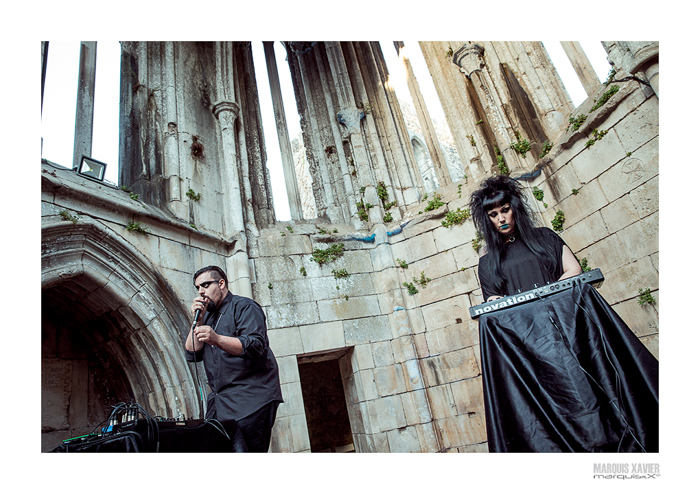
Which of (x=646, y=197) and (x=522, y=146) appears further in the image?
(x=522, y=146)

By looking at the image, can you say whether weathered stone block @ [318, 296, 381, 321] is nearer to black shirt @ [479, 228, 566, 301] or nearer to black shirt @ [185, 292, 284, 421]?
black shirt @ [185, 292, 284, 421]

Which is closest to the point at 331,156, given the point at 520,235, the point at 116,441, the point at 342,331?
the point at 342,331

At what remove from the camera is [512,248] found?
2650 mm

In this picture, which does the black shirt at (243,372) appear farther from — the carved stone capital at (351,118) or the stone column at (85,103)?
the carved stone capital at (351,118)

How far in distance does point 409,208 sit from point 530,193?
1691 mm

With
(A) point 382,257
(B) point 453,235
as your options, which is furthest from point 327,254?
(B) point 453,235

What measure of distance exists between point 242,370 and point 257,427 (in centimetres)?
32

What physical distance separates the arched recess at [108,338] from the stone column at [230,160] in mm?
1537

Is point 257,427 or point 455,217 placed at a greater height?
point 455,217

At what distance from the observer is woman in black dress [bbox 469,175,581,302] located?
2482 mm

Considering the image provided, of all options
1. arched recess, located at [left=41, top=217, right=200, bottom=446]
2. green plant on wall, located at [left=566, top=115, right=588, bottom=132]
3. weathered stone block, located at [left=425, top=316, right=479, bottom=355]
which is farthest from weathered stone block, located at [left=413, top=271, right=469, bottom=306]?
arched recess, located at [left=41, top=217, right=200, bottom=446]

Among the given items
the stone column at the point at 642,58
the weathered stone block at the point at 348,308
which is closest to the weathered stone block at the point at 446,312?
the weathered stone block at the point at 348,308

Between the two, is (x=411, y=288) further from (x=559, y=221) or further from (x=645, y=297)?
(x=645, y=297)

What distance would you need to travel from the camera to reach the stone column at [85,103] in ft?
16.3
